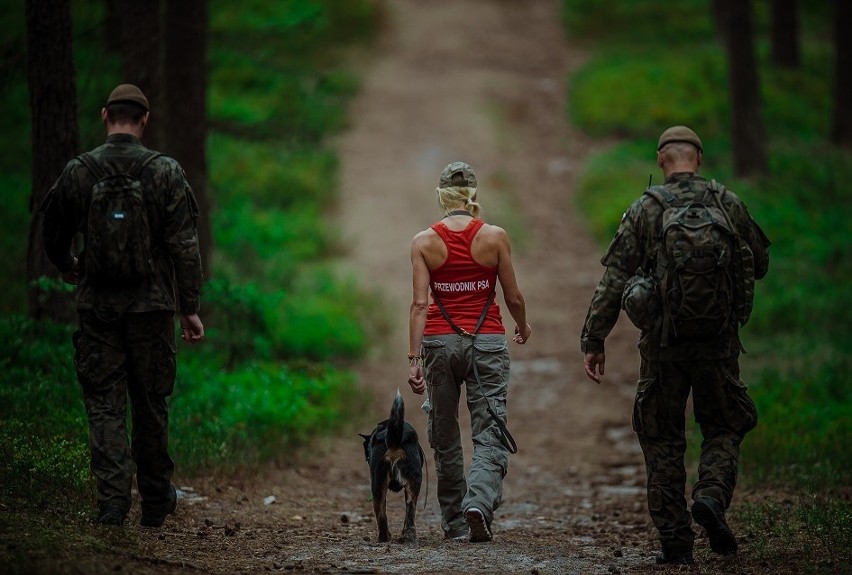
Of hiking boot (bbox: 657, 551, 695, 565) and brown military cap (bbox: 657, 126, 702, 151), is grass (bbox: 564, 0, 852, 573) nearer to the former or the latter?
hiking boot (bbox: 657, 551, 695, 565)

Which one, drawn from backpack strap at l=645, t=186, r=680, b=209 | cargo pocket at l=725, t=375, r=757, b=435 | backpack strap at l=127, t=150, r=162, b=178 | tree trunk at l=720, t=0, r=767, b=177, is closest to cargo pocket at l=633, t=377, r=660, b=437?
cargo pocket at l=725, t=375, r=757, b=435

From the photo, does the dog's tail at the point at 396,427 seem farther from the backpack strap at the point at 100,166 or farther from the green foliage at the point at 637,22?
the green foliage at the point at 637,22

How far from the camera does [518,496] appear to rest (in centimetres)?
870

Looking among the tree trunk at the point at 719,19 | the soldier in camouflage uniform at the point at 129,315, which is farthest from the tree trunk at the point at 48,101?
the tree trunk at the point at 719,19

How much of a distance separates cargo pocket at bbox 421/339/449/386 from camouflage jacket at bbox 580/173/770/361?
0.96 metres

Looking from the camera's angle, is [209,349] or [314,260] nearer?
[209,349]

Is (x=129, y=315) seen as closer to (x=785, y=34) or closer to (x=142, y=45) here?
(x=142, y=45)

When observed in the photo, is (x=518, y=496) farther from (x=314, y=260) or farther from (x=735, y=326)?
(x=314, y=260)

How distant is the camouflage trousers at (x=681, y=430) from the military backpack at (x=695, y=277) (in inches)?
10.1

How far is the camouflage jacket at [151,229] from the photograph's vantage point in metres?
5.89

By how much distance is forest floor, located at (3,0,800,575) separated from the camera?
5.82 metres

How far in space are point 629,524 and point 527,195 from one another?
13.0 metres

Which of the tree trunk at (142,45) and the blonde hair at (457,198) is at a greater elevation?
the tree trunk at (142,45)

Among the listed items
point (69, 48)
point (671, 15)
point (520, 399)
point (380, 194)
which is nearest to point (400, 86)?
point (380, 194)
